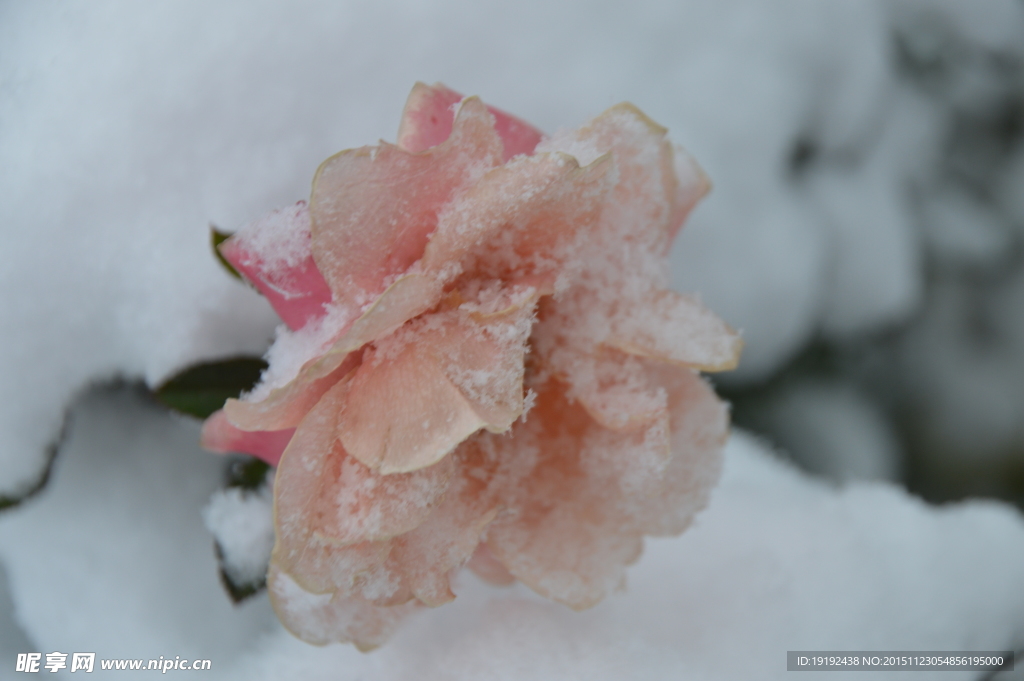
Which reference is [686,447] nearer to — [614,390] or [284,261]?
[614,390]

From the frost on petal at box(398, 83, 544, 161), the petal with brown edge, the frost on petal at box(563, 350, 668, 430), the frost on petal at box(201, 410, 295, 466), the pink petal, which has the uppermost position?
the frost on petal at box(398, 83, 544, 161)

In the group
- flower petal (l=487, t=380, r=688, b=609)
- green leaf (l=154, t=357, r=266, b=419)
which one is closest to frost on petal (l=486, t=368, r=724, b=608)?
flower petal (l=487, t=380, r=688, b=609)

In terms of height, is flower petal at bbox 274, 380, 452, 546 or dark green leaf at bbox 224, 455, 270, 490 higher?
flower petal at bbox 274, 380, 452, 546

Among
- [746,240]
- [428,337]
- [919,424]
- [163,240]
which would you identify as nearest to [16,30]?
[163,240]

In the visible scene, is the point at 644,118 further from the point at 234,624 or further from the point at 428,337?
the point at 234,624

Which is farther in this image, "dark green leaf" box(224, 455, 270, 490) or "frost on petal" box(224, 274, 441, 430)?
"dark green leaf" box(224, 455, 270, 490)

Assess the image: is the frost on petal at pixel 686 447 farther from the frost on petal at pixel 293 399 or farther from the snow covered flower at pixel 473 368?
the frost on petal at pixel 293 399

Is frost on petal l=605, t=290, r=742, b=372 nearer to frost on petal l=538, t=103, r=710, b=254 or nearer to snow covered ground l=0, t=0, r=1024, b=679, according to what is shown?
frost on petal l=538, t=103, r=710, b=254
